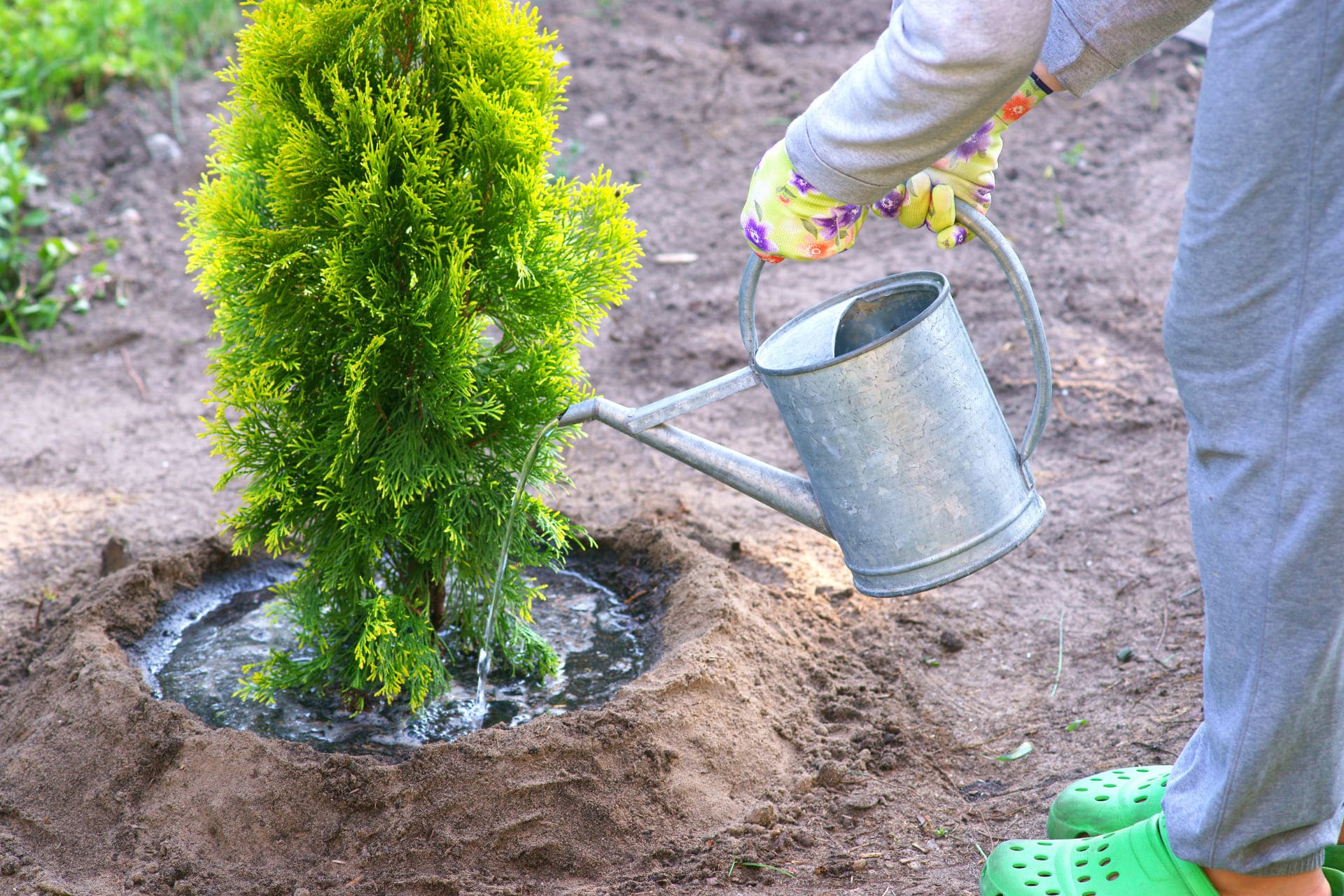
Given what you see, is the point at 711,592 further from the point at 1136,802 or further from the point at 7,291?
the point at 7,291

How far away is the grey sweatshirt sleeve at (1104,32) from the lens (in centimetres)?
186

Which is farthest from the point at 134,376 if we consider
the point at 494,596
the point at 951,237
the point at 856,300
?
the point at 951,237

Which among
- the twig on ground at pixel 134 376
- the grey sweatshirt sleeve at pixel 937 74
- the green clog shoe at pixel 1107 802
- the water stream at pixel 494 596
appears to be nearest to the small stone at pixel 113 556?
the water stream at pixel 494 596

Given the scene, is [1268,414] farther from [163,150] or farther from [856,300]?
[163,150]

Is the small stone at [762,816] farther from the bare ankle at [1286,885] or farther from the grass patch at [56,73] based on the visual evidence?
the grass patch at [56,73]

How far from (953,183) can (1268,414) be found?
668 millimetres

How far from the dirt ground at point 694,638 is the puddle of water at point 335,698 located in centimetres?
12

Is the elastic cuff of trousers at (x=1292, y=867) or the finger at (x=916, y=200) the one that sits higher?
the finger at (x=916, y=200)

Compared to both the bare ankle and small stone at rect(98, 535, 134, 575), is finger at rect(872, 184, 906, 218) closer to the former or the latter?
the bare ankle

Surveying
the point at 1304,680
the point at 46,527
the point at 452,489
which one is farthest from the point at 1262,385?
the point at 46,527

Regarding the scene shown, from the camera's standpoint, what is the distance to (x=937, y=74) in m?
1.60

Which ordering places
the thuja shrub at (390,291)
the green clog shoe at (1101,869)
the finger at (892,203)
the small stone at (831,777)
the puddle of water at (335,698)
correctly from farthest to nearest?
the puddle of water at (335,698) < the small stone at (831,777) < the thuja shrub at (390,291) < the finger at (892,203) < the green clog shoe at (1101,869)

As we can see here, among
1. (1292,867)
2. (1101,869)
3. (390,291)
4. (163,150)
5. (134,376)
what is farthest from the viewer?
(163,150)

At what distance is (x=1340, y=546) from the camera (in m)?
1.57
